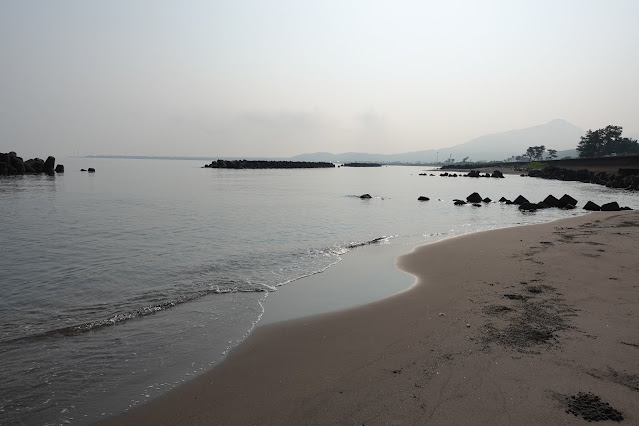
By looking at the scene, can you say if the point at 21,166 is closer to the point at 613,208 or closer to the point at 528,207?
the point at 528,207

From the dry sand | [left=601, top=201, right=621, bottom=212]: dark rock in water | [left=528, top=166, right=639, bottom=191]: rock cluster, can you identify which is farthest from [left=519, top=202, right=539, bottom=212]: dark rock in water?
[left=528, top=166, right=639, bottom=191]: rock cluster

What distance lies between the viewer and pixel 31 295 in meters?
8.95

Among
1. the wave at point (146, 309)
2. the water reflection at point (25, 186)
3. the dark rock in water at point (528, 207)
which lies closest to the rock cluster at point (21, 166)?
the water reflection at point (25, 186)

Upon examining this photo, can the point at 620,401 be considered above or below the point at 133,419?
above

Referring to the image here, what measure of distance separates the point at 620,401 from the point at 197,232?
52.2 feet

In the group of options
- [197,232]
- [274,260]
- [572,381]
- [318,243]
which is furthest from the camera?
[197,232]

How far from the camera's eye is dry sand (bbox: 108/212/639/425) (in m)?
4.34

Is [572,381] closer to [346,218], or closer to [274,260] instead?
[274,260]

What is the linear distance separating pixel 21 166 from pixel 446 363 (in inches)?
3218

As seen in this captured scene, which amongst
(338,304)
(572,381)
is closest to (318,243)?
(338,304)

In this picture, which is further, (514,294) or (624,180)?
(624,180)

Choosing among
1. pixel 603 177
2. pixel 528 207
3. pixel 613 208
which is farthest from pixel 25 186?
pixel 603 177

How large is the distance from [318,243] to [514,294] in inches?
336

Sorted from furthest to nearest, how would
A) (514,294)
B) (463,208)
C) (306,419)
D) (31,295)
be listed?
(463,208), (31,295), (514,294), (306,419)
